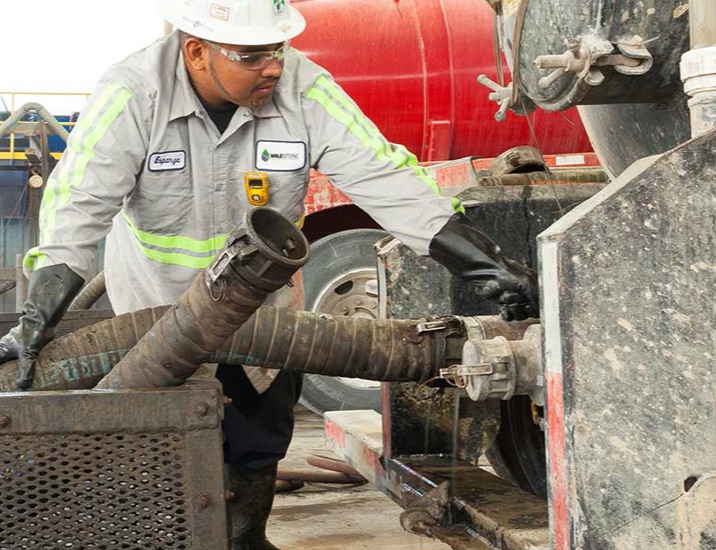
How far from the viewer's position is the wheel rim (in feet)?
15.9

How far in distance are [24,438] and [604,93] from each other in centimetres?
104

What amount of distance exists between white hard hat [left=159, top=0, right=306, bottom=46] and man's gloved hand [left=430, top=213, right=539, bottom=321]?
21.4 inches

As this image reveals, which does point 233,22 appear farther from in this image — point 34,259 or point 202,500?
point 202,500

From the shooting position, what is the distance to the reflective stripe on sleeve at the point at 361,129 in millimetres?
2371

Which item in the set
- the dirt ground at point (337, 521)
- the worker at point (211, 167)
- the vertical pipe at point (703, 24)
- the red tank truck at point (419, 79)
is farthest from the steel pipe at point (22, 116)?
the vertical pipe at point (703, 24)

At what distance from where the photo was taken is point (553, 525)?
144 centimetres

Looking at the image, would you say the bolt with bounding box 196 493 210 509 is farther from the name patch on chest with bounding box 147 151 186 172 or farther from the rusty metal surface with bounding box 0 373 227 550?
the name patch on chest with bounding box 147 151 186 172

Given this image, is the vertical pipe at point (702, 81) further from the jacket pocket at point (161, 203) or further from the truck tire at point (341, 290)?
the truck tire at point (341, 290)

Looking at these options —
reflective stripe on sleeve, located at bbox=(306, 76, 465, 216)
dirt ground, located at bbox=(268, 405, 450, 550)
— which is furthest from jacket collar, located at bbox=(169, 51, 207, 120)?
dirt ground, located at bbox=(268, 405, 450, 550)

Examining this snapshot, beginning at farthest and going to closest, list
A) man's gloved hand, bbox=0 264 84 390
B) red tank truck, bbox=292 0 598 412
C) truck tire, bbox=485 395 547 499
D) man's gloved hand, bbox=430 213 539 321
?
red tank truck, bbox=292 0 598 412 < truck tire, bbox=485 395 547 499 < man's gloved hand, bbox=430 213 539 321 < man's gloved hand, bbox=0 264 84 390

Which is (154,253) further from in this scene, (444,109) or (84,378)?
(444,109)

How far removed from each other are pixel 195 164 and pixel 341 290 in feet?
8.46

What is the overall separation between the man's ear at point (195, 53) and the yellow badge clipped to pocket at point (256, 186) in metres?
0.27

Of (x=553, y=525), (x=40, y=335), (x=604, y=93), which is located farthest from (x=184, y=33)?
(x=553, y=525)
